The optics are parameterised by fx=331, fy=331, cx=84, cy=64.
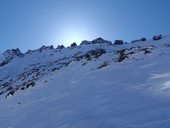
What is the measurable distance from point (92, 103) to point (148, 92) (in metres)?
2.75

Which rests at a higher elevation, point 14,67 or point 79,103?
point 14,67

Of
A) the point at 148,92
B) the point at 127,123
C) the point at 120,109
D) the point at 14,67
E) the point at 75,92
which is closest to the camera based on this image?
the point at 127,123

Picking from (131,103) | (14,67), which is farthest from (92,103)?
(14,67)

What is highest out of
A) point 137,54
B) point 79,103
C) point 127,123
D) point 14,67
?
point 14,67

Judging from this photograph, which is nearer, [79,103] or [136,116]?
[136,116]

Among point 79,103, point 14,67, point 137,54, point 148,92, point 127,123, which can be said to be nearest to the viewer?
point 127,123

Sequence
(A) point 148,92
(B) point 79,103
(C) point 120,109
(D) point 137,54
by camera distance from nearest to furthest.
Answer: (C) point 120,109
(A) point 148,92
(B) point 79,103
(D) point 137,54

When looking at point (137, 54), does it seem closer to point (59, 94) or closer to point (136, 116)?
point (59, 94)

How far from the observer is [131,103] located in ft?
47.1

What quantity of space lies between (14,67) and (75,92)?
43768 mm

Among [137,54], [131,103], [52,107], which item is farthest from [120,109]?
[137,54]

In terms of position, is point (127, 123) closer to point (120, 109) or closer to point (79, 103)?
point (120, 109)

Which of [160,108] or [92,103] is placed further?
[92,103]

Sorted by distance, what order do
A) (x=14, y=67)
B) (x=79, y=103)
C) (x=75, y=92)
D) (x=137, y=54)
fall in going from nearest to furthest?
(x=79, y=103), (x=75, y=92), (x=137, y=54), (x=14, y=67)
